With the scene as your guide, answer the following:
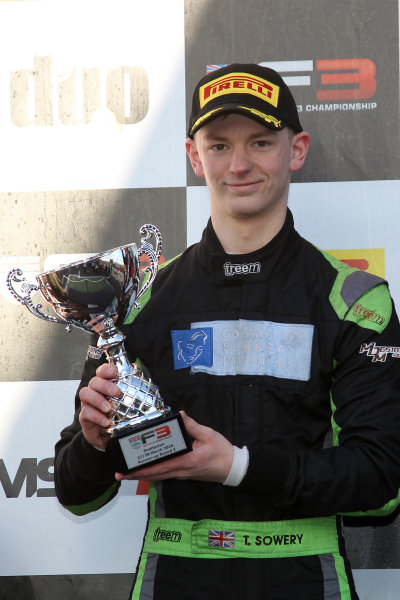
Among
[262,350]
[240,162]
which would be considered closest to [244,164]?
[240,162]

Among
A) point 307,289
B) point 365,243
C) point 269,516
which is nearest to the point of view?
point 269,516

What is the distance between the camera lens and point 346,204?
2.09 m

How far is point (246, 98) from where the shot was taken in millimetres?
1603

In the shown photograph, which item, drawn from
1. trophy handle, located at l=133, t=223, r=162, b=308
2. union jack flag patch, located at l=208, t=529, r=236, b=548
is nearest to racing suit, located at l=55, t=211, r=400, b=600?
union jack flag patch, located at l=208, t=529, r=236, b=548

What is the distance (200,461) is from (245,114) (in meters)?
0.66

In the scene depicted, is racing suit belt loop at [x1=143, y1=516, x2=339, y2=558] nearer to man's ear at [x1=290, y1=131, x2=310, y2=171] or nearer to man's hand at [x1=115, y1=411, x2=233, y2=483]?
man's hand at [x1=115, y1=411, x2=233, y2=483]

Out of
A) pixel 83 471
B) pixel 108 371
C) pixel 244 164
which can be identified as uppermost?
pixel 244 164

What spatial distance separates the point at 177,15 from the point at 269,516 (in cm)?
129

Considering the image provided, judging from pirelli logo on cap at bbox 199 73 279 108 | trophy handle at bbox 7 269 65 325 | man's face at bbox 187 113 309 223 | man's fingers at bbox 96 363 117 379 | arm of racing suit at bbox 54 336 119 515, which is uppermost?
pirelli logo on cap at bbox 199 73 279 108

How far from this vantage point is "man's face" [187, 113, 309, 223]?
1.61 m

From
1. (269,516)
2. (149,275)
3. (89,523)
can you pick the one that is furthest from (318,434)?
(89,523)

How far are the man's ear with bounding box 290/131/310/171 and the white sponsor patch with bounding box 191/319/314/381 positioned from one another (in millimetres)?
348

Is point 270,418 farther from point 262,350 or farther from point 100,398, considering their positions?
point 100,398

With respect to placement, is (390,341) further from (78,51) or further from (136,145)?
(78,51)
